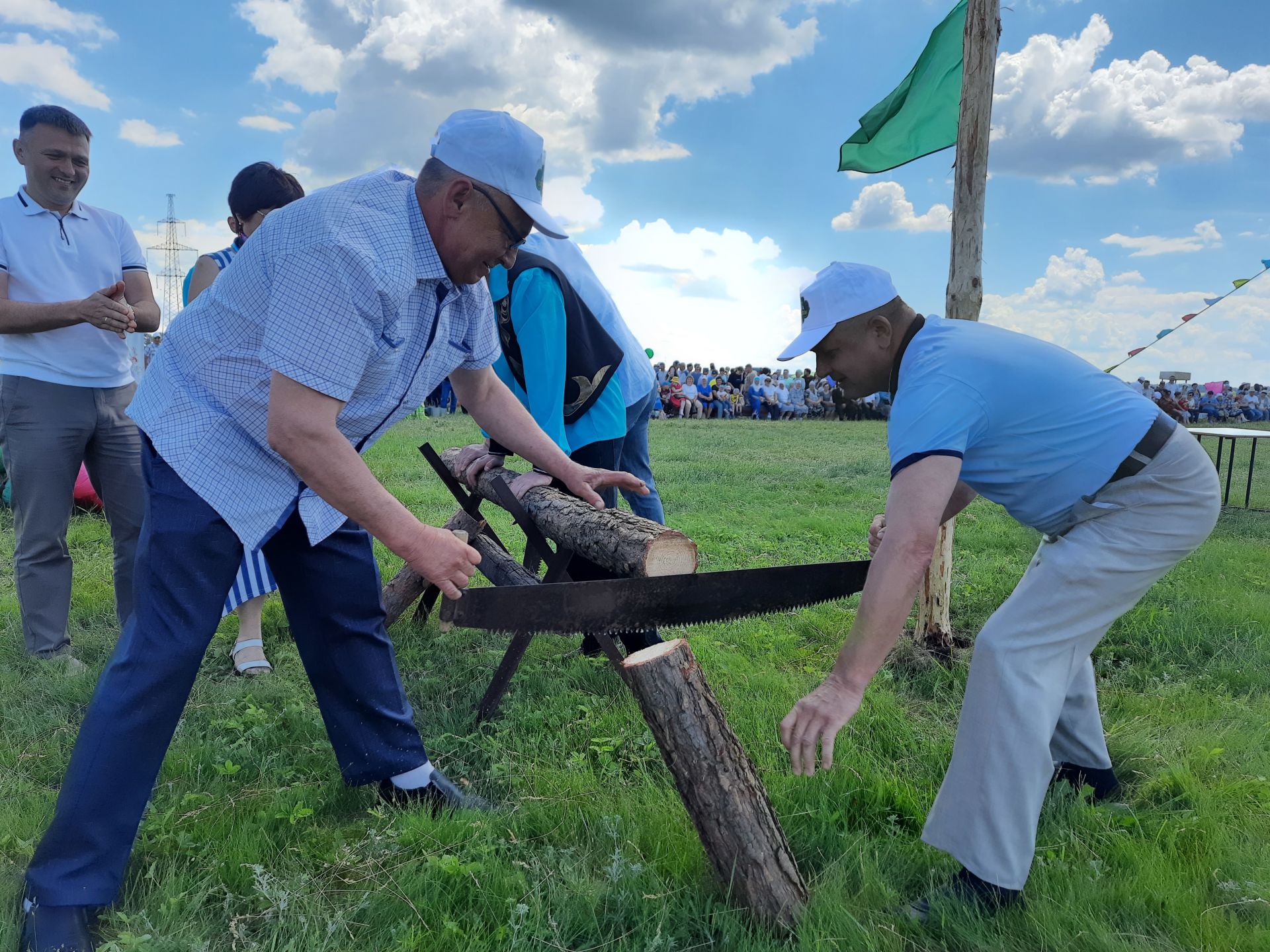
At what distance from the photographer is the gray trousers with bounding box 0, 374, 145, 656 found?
432 cm

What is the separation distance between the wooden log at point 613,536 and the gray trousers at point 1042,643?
0.99 meters

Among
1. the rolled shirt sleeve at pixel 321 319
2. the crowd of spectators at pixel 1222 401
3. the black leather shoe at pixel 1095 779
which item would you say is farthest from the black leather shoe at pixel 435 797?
the crowd of spectators at pixel 1222 401

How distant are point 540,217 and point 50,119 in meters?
3.36

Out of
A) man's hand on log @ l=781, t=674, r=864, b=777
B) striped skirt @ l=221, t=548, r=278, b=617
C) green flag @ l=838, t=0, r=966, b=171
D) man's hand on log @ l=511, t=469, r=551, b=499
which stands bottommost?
striped skirt @ l=221, t=548, r=278, b=617

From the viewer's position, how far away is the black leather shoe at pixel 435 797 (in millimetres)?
3000

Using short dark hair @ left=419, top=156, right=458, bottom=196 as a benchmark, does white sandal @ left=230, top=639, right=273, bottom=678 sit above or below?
below

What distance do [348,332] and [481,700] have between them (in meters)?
2.20

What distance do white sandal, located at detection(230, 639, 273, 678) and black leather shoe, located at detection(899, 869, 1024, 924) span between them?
329cm

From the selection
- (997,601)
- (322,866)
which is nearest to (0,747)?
(322,866)

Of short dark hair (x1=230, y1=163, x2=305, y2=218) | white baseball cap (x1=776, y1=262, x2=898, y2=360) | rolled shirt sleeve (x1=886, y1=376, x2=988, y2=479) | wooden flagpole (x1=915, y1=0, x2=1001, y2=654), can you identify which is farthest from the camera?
wooden flagpole (x1=915, y1=0, x2=1001, y2=654)

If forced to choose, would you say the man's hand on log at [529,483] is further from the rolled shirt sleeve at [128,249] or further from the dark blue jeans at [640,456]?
the rolled shirt sleeve at [128,249]

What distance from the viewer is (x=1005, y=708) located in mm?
2400

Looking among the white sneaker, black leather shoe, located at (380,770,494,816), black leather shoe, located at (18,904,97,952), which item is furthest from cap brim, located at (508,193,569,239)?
the white sneaker

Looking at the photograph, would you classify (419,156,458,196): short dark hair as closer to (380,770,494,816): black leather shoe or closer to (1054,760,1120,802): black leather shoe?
(380,770,494,816): black leather shoe
